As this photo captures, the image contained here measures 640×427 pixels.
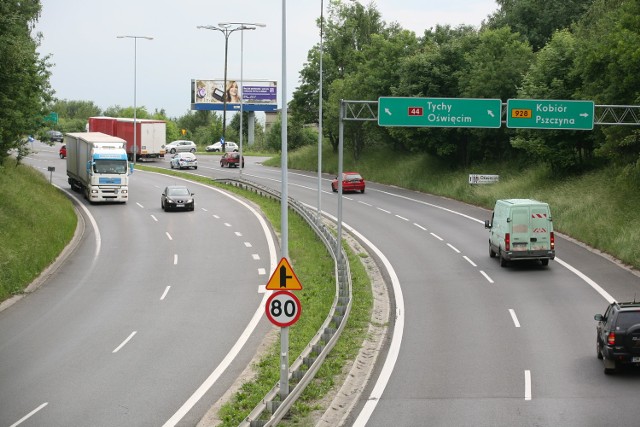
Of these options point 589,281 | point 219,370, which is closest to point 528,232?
point 589,281

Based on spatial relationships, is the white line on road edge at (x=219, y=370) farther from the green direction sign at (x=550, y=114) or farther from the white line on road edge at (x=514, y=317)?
the green direction sign at (x=550, y=114)

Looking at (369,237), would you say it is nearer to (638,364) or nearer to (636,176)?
(636,176)

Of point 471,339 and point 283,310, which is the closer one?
point 283,310

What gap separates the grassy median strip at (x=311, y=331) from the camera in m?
18.6

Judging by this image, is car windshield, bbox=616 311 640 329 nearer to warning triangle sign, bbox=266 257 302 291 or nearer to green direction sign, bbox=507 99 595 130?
warning triangle sign, bbox=266 257 302 291

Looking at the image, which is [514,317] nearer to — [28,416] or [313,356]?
[313,356]

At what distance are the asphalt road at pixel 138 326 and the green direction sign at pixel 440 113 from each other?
8071 mm

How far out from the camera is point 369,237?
146 ft

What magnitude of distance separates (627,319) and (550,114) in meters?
18.9

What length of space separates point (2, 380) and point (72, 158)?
139 ft

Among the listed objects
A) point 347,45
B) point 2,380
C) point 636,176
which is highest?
point 347,45

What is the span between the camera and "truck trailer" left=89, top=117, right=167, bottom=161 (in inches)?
3393

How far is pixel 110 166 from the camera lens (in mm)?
55938

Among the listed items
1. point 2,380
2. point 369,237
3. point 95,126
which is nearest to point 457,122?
point 369,237
